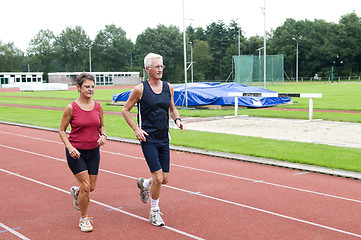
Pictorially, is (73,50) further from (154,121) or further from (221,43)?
(154,121)

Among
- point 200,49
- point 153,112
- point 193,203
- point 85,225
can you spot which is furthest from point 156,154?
point 200,49

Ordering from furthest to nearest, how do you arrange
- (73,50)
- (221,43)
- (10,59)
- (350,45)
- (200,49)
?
(73,50)
(10,59)
(200,49)
(221,43)
(350,45)

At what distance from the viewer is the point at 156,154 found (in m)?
5.36

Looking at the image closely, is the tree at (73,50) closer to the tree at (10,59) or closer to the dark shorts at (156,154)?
the tree at (10,59)

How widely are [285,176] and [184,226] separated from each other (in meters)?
3.28

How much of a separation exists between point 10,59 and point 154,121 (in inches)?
4390

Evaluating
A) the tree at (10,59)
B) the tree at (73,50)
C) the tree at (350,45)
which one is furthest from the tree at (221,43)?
the tree at (10,59)

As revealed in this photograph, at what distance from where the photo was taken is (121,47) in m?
110

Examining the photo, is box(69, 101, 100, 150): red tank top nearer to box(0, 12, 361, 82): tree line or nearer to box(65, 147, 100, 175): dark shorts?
box(65, 147, 100, 175): dark shorts

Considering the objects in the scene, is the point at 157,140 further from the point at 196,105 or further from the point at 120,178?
the point at 196,105

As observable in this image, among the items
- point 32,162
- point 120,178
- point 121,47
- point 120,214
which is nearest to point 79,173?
point 120,214

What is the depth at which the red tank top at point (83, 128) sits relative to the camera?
207 inches

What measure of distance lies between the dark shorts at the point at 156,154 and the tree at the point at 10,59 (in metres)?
111

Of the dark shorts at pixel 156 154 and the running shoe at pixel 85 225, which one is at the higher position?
the dark shorts at pixel 156 154
